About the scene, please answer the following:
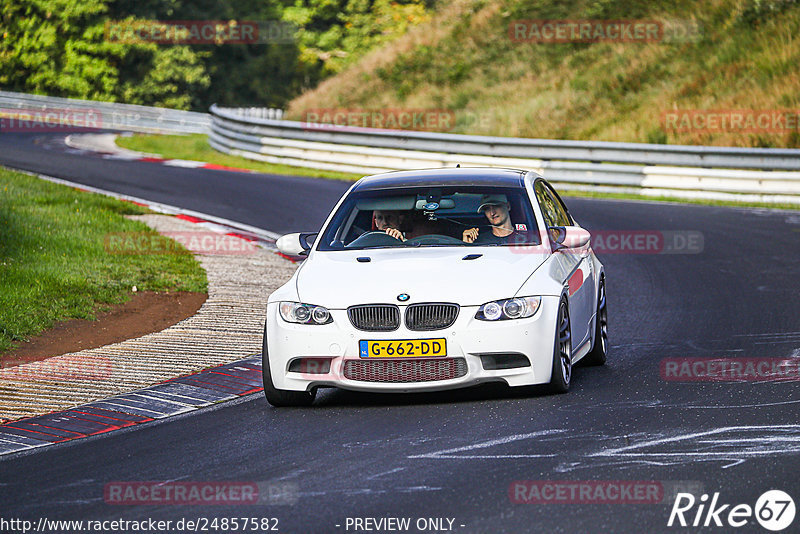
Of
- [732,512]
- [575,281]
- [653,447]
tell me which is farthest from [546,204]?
[732,512]

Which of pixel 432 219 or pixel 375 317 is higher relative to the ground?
pixel 432 219

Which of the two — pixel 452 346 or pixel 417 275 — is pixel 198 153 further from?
pixel 452 346

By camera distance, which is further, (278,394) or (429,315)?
(278,394)

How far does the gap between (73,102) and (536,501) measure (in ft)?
137

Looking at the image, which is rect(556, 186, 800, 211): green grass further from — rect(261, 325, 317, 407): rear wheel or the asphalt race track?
rect(261, 325, 317, 407): rear wheel

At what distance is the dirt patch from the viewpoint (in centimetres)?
1056

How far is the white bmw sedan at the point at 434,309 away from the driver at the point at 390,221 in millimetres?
48

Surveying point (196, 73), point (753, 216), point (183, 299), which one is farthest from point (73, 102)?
point (183, 299)

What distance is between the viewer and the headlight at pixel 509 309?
26.3 ft

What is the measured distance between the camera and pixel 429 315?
8.05 m

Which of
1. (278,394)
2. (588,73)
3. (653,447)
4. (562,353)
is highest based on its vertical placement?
(653,447)

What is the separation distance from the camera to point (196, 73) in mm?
59156

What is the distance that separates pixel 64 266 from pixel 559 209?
6.07 m

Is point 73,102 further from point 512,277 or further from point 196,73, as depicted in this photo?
point 512,277
